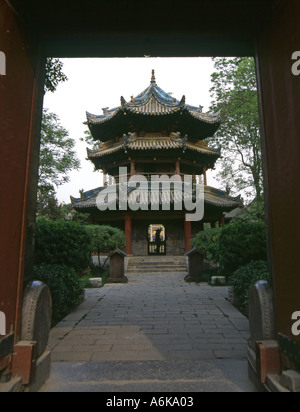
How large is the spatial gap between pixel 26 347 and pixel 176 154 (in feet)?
47.8

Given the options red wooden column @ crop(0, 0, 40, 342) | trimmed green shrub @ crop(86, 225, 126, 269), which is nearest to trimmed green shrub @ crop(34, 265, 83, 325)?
red wooden column @ crop(0, 0, 40, 342)

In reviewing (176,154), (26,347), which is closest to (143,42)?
(26,347)

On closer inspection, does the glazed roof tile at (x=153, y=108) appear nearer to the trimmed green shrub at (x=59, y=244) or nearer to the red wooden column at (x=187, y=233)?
the red wooden column at (x=187, y=233)

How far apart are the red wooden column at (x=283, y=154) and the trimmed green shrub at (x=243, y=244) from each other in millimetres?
3624

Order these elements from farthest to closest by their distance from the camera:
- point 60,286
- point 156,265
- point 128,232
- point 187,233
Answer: point 187,233, point 128,232, point 156,265, point 60,286

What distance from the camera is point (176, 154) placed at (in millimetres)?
15781

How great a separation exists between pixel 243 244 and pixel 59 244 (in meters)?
3.98

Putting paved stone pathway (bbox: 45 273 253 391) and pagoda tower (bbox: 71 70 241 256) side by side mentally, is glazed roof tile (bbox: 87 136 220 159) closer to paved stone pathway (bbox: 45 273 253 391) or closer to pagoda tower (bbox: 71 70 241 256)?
pagoda tower (bbox: 71 70 241 256)

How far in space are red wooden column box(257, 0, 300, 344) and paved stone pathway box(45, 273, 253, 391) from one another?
0.97 m

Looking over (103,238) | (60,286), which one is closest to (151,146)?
(103,238)

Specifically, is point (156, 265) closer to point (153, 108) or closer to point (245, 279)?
point (245, 279)

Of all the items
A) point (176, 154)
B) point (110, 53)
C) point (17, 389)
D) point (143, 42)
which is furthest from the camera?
point (176, 154)

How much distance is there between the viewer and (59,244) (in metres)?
5.53

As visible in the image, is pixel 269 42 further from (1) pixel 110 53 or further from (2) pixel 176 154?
(2) pixel 176 154
